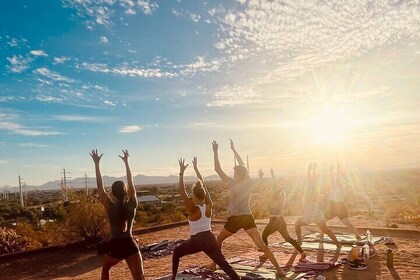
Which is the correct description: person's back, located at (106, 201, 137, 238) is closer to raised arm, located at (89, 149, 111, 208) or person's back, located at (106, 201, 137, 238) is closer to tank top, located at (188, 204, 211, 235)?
raised arm, located at (89, 149, 111, 208)

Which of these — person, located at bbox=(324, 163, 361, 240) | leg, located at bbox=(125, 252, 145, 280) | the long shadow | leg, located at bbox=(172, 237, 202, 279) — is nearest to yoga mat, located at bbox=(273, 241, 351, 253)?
person, located at bbox=(324, 163, 361, 240)

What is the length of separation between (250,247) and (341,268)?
4009mm

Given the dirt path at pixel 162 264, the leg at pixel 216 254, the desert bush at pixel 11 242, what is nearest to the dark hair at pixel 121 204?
the leg at pixel 216 254

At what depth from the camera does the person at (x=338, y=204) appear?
12269 millimetres

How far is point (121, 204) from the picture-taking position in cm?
570

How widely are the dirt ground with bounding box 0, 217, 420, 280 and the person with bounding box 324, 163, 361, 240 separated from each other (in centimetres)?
110

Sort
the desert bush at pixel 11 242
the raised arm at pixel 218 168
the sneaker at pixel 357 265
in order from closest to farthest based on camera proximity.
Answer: the raised arm at pixel 218 168 → the sneaker at pixel 357 265 → the desert bush at pixel 11 242

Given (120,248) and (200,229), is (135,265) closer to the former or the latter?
(120,248)

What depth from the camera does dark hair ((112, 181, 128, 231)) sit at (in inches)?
222

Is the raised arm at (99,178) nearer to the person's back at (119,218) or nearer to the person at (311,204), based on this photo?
the person's back at (119,218)

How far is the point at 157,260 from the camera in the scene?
11391 mm

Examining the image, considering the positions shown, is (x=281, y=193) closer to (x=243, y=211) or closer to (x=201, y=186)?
(x=243, y=211)

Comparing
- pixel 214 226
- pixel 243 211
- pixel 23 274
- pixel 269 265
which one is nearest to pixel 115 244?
pixel 243 211

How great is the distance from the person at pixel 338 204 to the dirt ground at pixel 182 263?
1.10m
